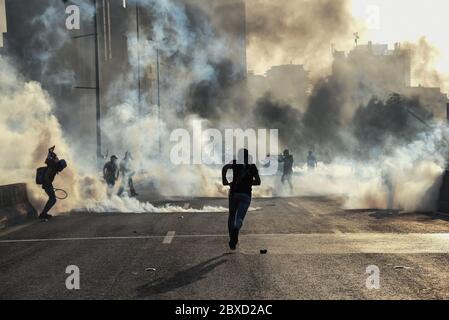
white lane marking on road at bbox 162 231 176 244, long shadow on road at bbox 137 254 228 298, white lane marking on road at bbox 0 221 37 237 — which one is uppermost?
long shadow on road at bbox 137 254 228 298

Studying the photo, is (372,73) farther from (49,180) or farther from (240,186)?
(240,186)

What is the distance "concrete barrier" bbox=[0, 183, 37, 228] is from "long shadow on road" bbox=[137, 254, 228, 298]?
744 cm

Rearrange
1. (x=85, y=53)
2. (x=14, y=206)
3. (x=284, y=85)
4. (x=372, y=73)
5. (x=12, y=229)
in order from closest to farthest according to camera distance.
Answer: (x=12, y=229), (x=14, y=206), (x=372, y=73), (x=284, y=85), (x=85, y=53)

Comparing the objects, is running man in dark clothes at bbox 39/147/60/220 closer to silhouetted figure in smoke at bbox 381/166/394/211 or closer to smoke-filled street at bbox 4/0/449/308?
smoke-filled street at bbox 4/0/449/308

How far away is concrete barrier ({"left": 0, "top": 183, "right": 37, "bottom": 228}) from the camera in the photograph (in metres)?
15.9

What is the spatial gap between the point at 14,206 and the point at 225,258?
8.35m

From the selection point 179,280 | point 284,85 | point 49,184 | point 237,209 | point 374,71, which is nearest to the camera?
point 179,280

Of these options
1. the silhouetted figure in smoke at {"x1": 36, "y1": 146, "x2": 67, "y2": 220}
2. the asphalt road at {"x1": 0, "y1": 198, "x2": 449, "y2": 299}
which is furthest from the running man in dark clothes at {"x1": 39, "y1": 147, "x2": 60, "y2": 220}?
the asphalt road at {"x1": 0, "y1": 198, "x2": 449, "y2": 299}

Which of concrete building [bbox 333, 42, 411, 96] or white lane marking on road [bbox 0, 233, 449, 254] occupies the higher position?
concrete building [bbox 333, 42, 411, 96]

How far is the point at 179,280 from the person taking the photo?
829 cm

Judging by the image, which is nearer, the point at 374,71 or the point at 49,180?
the point at 49,180

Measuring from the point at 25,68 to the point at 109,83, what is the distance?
14.6 m

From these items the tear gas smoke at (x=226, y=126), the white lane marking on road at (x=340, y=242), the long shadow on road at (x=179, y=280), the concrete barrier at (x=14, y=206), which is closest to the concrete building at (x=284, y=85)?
the tear gas smoke at (x=226, y=126)

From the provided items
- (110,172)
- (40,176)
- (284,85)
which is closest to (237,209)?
(40,176)
